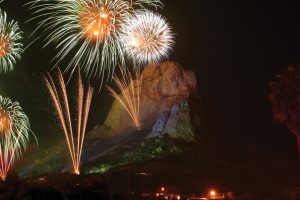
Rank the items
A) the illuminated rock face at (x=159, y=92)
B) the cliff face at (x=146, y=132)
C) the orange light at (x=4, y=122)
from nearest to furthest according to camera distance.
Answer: the orange light at (x=4, y=122), the cliff face at (x=146, y=132), the illuminated rock face at (x=159, y=92)

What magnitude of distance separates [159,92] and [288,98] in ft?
112

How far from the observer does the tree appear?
53594mm

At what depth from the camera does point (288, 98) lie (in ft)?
178

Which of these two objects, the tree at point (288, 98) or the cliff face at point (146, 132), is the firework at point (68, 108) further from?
the tree at point (288, 98)

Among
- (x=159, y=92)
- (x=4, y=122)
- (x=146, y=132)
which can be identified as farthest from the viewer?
(x=159, y=92)

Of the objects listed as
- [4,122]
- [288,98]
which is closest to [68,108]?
[4,122]

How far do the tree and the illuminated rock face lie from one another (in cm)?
2768

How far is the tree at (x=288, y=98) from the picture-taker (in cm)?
5359

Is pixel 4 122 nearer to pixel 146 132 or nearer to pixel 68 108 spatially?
pixel 68 108

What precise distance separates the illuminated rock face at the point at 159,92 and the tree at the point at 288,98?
27.7 metres

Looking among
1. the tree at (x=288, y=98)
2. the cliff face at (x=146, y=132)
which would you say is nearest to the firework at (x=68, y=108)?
the cliff face at (x=146, y=132)

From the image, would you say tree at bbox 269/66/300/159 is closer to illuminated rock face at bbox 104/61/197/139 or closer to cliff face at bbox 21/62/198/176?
cliff face at bbox 21/62/198/176

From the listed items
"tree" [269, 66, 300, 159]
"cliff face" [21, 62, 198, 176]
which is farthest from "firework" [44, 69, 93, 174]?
"tree" [269, 66, 300, 159]

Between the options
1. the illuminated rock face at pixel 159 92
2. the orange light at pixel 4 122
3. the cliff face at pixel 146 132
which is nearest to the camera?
the orange light at pixel 4 122
